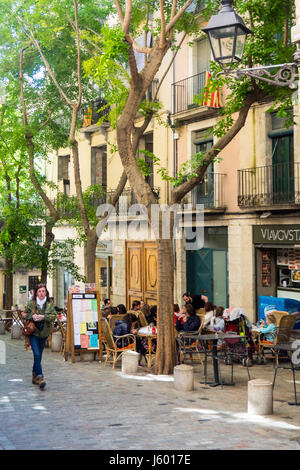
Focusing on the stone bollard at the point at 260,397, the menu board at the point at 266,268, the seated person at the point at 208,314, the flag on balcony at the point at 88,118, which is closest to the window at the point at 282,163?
the menu board at the point at 266,268

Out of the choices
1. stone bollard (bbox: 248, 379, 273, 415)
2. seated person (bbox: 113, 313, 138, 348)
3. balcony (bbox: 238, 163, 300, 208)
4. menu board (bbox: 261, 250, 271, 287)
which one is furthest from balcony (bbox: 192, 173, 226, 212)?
stone bollard (bbox: 248, 379, 273, 415)

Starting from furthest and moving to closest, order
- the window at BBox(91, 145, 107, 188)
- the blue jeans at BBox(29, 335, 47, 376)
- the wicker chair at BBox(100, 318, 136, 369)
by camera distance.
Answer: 1. the window at BBox(91, 145, 107, 188)
2. the wicker chair at BBox(100, 318, 136, 369)
3. the blue jeans at BBox(29, 335, 47, 376)

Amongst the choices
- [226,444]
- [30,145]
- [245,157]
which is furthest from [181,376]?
[30,145]

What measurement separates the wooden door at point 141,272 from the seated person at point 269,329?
29.1 feet

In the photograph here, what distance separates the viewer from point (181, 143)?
2205cm

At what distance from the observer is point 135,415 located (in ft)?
28.6

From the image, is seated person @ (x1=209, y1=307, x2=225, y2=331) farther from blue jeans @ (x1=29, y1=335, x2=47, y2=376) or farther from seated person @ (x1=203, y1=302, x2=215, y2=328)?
blue jeans @ (x1=29, y1=335, x2=47, y2=376)

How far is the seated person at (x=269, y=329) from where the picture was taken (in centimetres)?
1375

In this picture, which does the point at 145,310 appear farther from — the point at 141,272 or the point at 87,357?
the point at 141,272

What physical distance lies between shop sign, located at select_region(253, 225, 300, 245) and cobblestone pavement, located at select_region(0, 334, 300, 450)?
5.37m

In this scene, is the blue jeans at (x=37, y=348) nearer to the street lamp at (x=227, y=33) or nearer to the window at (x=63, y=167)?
the street lamp at (x=227, y=33)

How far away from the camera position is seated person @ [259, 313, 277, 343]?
13.8 m

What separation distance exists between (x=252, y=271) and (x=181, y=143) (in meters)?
5.97
